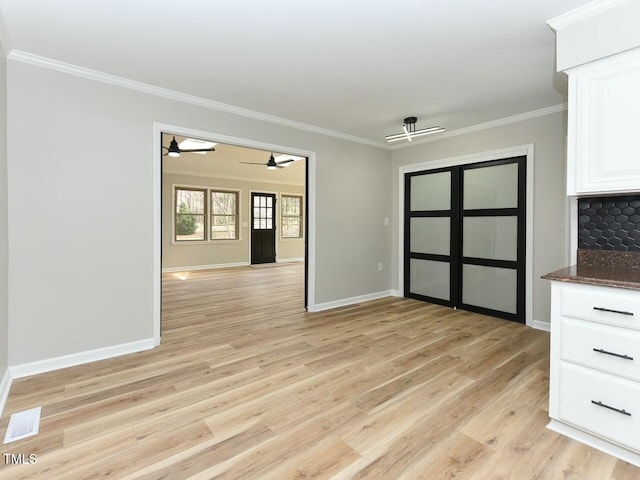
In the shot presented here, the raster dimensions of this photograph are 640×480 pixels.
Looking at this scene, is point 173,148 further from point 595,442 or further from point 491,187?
point 595,442

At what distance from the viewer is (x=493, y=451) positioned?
5.74ft

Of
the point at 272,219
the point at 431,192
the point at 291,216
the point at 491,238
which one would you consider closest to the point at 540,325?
the point at 491,238

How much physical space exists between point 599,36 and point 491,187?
240 centimetres

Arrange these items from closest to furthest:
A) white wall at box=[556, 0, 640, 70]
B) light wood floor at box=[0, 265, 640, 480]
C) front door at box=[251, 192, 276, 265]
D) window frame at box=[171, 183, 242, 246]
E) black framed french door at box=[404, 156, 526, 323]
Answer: light wood floor at box=[0, 265, 640, 480]
white wall at box=[556, 0, 640, 70]
black framed french door at box=[404, 156, 526, 323]
window frame at box=[171, 183, 242, 246]
front door at box=[251, 192, 276, 265]

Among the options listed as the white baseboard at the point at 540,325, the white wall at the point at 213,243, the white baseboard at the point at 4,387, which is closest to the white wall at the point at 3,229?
the white baseboard at the point at 4,387

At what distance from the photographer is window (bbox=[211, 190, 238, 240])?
910 centimetres

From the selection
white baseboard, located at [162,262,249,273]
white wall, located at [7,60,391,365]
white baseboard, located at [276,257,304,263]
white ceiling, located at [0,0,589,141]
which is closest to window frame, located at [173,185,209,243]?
white baseboard, located at [162,262,249,273]

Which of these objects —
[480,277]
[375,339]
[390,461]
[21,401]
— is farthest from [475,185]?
[21,401]

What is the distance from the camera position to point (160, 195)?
327 cm

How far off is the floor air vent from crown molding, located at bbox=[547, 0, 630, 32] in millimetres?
3980

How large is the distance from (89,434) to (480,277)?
169 inches

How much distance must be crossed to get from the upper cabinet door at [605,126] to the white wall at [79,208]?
10.2 feet

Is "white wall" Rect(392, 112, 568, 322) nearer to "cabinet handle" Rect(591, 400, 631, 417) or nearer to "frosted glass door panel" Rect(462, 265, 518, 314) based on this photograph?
"frosted glass door panel" Rect(462, 265, 518, 314)

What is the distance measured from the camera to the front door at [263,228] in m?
9.83
